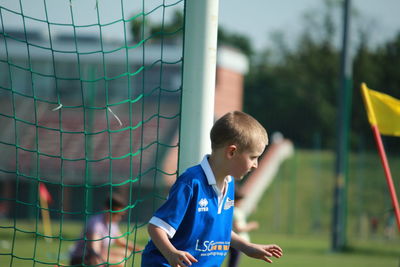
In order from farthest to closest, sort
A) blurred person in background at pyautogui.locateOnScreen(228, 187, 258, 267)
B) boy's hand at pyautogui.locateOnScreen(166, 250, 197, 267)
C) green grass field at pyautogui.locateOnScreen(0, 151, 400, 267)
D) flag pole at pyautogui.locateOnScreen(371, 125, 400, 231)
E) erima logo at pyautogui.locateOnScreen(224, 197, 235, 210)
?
green grass field at pyautogui.locateOnScreen(0, 151, 400, 267) < blurred person in background at pyautogui.locateOnScreen(228, 187, 258, 267) < flag pole at pyautogui.locateOnScreen(371, 125, 400, 231) < erima logo at pyautogui.locateOnScreen(224, 197, 235, 210) < boy's hand at pyautogui.locateOnScreen(166, 250, 197, 267)

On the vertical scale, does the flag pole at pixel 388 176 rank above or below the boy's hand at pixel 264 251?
below

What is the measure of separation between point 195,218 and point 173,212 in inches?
5.4

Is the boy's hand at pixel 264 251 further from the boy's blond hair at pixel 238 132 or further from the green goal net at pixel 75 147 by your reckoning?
the green goal net at pixel 75 147

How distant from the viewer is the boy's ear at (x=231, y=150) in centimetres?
294

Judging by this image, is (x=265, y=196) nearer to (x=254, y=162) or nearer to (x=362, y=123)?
(x=362, y=123)

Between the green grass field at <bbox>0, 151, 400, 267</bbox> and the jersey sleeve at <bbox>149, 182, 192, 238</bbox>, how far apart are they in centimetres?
593

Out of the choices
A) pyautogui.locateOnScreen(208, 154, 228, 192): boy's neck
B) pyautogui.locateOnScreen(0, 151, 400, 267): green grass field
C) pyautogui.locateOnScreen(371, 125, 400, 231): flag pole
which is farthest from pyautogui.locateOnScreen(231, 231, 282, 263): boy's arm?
pyautogui.locateOnScreen(0, 151, 400, 267): green grass field

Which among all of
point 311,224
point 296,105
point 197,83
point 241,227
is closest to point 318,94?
point 296,105

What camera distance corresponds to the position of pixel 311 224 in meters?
19.6

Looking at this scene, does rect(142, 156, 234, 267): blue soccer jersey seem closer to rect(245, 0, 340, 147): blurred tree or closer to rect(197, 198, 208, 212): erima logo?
rect(197, 198, 208, 212): erima logo

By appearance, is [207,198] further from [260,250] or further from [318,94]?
[318,94]

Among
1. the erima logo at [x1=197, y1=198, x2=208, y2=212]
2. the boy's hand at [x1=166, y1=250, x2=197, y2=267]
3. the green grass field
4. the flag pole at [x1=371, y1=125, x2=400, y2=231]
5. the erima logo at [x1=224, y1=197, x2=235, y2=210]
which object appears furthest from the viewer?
the green grass field

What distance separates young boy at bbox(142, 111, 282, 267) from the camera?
9.41ft

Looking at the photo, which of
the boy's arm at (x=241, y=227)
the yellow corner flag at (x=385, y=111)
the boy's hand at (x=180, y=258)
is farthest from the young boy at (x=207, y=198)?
the boy's arm at (x=241, y=227)
